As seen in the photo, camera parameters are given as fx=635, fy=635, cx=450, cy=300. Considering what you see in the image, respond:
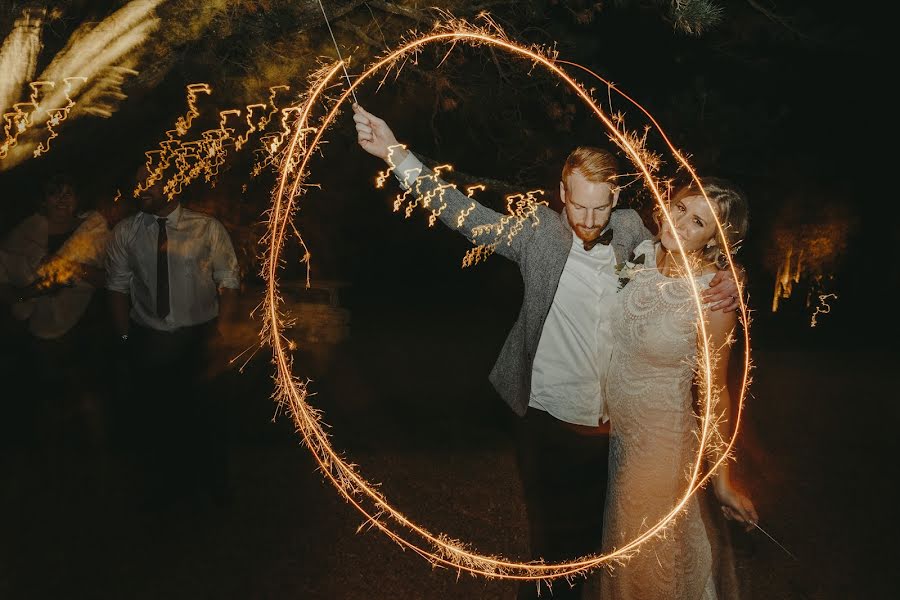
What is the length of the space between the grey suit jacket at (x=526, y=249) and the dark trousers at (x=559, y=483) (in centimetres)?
15

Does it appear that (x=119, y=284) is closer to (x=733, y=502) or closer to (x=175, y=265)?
(x=175, y=265)

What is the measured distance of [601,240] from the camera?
2713mm

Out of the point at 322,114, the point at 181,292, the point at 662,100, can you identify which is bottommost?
the point at 181,292

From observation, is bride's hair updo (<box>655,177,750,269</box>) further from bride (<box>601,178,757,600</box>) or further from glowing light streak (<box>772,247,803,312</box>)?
glowing light streak (<box>772,247,803,312</box>)

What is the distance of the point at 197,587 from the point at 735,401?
A: 5.93 metres

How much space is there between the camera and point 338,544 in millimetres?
3723

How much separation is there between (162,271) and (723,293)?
3196 millimetres

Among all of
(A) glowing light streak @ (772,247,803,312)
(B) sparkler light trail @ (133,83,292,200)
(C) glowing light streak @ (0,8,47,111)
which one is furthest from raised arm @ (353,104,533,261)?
(A) glowing light streak @ (772,247,803,312)

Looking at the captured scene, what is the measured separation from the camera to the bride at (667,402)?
260cm

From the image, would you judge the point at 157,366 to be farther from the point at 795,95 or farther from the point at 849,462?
the point at 795,95

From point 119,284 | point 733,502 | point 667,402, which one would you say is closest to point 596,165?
point 667,402

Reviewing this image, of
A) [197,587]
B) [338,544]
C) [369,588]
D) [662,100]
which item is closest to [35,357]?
[197,587]

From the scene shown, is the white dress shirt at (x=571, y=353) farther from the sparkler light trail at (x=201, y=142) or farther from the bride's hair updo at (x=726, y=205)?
the sparkler light trail at (x=201, y=142)

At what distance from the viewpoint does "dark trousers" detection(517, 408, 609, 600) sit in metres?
2.71
